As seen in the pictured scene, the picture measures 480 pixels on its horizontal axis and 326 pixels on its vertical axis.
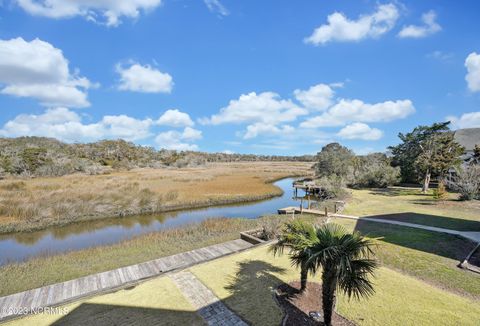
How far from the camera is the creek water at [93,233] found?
11773 millimetres

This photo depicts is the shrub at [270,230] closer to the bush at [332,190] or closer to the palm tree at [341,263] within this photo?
the palm tree at [341,263]

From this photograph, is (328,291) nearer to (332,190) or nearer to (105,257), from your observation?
(105,257)

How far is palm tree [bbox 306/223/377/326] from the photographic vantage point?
4203mm

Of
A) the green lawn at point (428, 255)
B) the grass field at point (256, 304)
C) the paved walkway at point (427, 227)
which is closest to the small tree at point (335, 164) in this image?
the paved walkway at point (427, 227)

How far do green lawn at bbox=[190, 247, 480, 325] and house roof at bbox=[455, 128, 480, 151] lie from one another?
35349 mm

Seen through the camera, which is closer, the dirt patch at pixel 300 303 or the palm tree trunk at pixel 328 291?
the palm tree trunk at pixel 328 291

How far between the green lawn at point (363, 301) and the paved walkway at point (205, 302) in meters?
0.18

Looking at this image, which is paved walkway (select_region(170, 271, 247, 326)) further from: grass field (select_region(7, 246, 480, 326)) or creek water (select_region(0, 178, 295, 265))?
creek water (select_region(0, 178, 295, 265))

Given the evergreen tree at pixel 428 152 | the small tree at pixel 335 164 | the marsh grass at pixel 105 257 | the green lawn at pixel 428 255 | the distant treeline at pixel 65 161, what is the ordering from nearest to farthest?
the green lawn at pixel 428 255, the marsh grass at pixel 105 257, the evergreen tree at pixel 428 152, the small tree at pixel 335 164, the distant treeline at pixel 65 161

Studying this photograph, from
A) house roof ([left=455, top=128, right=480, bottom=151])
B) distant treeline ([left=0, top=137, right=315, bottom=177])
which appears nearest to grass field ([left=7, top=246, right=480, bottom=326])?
house roof ([left=455, top=128, right=480, bottom=151])

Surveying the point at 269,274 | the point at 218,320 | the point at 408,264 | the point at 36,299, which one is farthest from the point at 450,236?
the point at 36,299

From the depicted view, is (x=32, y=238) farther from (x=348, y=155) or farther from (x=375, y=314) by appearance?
(x=348, y=155)

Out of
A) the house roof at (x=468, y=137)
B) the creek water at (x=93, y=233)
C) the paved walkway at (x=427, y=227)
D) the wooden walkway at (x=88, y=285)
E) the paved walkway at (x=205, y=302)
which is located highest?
the house roof at (x=468, y=137)

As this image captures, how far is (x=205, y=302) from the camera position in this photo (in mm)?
5840
